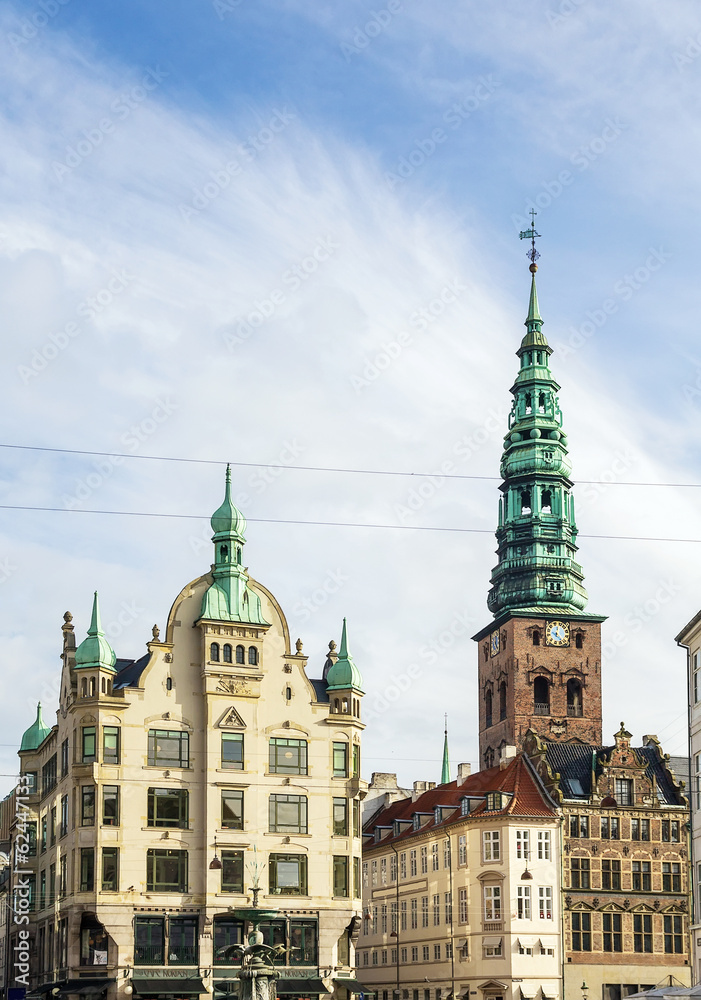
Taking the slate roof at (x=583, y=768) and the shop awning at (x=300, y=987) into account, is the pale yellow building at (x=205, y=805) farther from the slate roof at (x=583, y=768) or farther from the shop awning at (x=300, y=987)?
the slate roof at (x=583, y=768)

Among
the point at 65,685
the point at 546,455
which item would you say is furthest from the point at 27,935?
the point at 546,455

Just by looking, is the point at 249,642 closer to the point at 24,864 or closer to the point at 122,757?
the point at 122,757

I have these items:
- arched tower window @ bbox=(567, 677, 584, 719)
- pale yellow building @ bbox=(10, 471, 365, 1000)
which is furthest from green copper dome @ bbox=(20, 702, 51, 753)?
arched tower window @ bbox=(567, 677, 584, 719)

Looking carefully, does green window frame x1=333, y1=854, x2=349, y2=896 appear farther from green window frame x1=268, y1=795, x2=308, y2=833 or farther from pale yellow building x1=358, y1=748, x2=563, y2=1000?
pale yellow building x1=358, y1=748, x2=563, y2=1000

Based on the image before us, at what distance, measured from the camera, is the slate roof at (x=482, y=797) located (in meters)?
104

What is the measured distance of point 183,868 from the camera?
84.9 m

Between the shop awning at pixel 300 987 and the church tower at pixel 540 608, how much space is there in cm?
4710

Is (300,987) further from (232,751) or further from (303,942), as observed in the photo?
(232,751)

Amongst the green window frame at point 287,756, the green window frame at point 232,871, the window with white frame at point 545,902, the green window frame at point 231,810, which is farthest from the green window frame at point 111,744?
the window with white frame at point 545,902

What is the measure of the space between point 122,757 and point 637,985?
126ft

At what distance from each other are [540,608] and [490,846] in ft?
109

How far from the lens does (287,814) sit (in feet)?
286

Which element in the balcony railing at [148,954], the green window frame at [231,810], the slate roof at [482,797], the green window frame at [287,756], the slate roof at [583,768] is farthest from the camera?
the slate roof at [583,768]

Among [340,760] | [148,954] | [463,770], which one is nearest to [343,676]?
[340,760]
